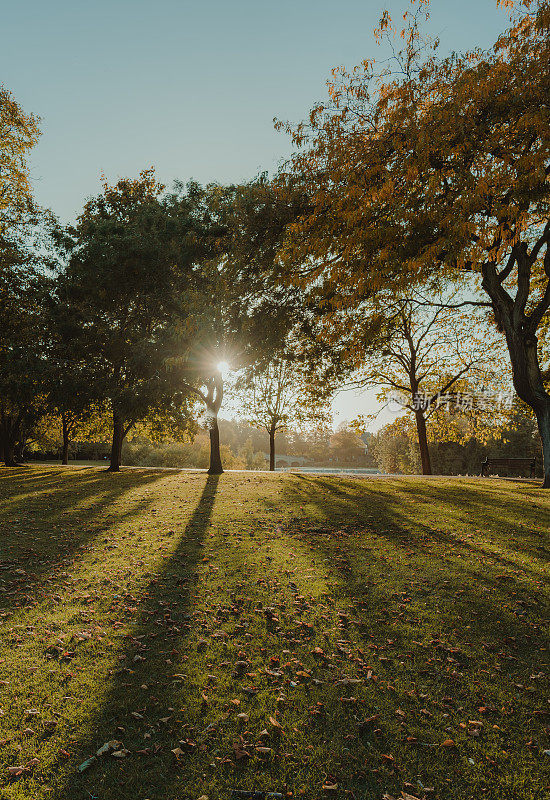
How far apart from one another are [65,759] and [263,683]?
1833 millimetres

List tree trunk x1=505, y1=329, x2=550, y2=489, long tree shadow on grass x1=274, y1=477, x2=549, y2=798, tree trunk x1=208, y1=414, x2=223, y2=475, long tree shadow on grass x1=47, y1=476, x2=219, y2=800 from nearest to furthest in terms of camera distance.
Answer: long tree shadow on grass x1=47, y1=476, x2=219, y2=800 < long tree shadow on grass x1=274, y1=477, x2=549, y2=798 < tree trunk x1=505, y1=329, x2=550, y2=489 < tree trunk x1=208, y1=414, x2=223, y2=475

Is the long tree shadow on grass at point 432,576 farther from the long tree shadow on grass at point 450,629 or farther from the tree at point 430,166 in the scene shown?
the tree at point 430,166

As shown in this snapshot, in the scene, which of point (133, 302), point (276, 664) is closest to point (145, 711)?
point (276, 664)

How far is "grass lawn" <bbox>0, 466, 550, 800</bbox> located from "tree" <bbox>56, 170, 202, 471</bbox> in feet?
17.8

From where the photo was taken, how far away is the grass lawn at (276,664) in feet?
10.8

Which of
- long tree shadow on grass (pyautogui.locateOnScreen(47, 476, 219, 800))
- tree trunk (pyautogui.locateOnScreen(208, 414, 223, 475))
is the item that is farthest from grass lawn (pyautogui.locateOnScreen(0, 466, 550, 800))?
tree trunk (pyautogui.locateOnScreen(208, 414, 223, 475))

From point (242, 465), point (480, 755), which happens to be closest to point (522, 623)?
point (480, 755)

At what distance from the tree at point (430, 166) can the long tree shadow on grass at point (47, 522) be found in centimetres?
708

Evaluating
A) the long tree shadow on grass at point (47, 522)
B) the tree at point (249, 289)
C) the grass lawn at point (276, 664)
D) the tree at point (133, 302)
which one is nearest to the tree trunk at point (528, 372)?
the grass lawn at point (276, 664)

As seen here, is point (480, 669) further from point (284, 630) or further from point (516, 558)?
point (516, 558)

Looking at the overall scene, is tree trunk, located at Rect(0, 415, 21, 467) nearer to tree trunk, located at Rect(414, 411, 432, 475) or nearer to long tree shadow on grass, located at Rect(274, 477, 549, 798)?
tree trunk, located at Rect(414, 411, 432, 475)

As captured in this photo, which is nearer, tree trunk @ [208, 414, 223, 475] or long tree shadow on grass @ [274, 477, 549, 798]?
long tree shadow on grass @ [274, 477, 549, 798]

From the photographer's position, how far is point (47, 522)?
1088 centimetres

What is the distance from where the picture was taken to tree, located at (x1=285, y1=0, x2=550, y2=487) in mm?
6668
